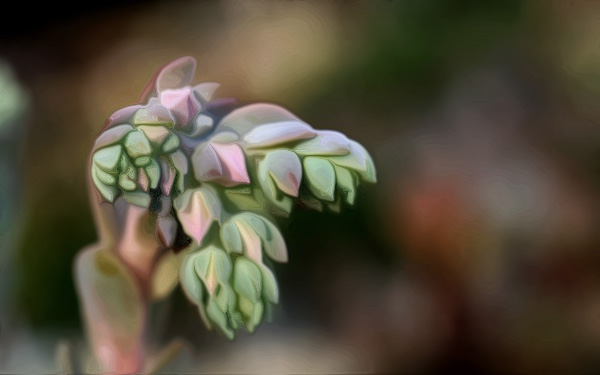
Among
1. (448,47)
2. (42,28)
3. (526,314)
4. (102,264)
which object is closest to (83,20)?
(42,28)

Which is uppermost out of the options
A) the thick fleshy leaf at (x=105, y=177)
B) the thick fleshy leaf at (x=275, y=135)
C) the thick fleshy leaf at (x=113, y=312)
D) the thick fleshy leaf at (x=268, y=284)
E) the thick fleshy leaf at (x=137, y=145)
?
the thick fleshy leaf at (x=137, y=145)

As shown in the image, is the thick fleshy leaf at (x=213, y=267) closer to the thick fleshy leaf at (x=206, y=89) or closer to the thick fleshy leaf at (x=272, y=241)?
the thick fleshy leaf at (x=272, y=241)

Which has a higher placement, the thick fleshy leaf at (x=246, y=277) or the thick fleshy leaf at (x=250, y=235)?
the thick fleshy leaf at (x=250, y=235)

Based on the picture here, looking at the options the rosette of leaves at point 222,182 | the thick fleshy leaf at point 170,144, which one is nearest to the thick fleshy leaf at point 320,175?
the rosette of leaves at point 222,182

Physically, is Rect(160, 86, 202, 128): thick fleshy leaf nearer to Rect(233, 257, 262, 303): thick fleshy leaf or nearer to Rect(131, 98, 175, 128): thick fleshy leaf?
Rect(131, 98, 175, 128): thick fleshy leaf

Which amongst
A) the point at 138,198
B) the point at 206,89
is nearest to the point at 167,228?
the point at 138,198

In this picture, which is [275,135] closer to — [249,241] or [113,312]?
[249,241]

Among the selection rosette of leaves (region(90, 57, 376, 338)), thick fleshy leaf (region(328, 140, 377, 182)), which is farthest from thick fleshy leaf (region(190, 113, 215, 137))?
thick fleshy leaf (region(328, 140, 377, 182))
